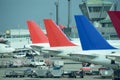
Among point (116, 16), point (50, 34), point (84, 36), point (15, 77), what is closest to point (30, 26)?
point (50, 34)

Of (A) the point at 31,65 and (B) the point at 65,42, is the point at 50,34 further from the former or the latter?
(A) the point at 31,65

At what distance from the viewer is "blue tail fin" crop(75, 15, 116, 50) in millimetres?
57062

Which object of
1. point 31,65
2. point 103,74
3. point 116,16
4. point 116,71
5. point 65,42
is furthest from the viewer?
point 31,65

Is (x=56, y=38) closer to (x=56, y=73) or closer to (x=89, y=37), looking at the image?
(x=56, y=73)

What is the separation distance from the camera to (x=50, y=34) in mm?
71375

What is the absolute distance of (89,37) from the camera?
57.7 meters

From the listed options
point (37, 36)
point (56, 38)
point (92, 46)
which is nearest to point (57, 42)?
point (56, 38)

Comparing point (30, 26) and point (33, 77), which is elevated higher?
point (30, 26)

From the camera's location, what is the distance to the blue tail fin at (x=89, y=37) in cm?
5706

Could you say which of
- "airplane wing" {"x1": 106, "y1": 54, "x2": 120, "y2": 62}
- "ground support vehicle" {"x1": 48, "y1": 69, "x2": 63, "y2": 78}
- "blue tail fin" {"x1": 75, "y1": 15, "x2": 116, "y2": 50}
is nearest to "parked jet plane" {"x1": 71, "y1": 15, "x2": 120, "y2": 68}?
"blue tail fin" {"x1": 75, "y1": 15, "x2": 116, "y2": 50}

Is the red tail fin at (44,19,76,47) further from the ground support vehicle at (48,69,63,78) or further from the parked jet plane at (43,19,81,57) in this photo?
the ground support vehicle at (48,69,63,78)

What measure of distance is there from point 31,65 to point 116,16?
135ft

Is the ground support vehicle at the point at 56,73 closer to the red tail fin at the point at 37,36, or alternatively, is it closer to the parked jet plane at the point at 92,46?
the parked jet plane at the point at 92,46

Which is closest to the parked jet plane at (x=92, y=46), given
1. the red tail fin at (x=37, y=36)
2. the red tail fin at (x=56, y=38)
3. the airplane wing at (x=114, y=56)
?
the airplane wing at (x=114, y=56)
